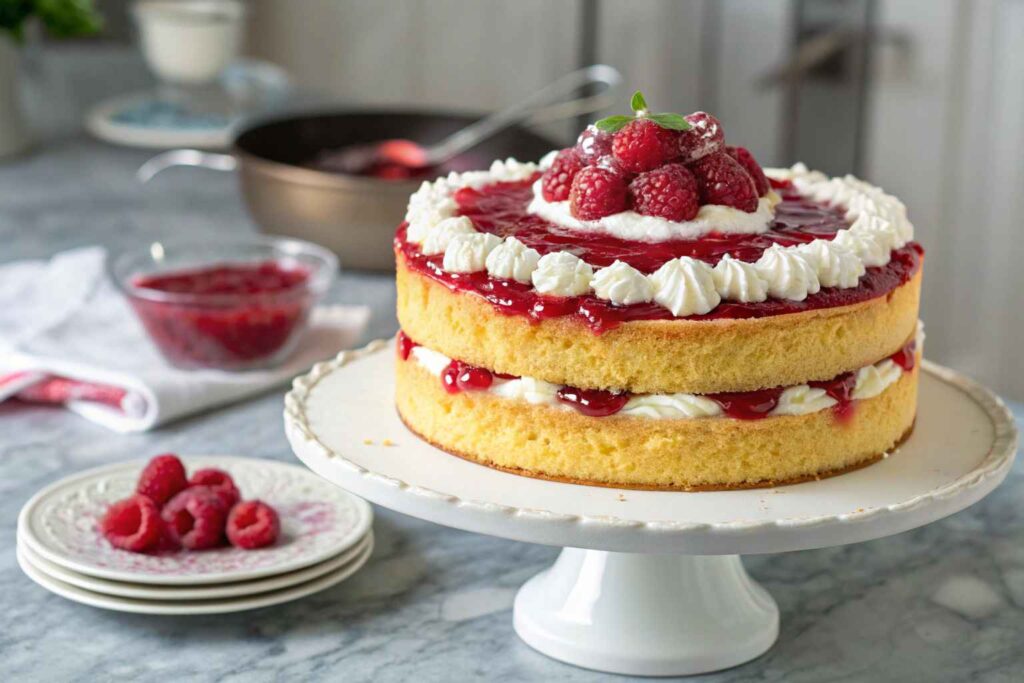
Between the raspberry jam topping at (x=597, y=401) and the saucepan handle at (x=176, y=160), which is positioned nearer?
the raspberry jam topping at (x=597, y=401)

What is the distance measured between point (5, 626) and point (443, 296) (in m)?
0.64

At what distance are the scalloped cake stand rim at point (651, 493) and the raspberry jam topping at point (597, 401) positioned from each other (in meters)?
0.08

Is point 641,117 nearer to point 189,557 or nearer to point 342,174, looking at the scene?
point 189,557

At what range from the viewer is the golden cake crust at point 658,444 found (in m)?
1.47

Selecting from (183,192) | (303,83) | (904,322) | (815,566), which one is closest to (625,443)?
(904,322)

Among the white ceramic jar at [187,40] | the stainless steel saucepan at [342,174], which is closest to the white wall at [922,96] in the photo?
the stainless steel saucepan at [342,174]

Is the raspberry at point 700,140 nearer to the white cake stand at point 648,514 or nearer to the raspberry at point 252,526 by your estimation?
the white cake stand at point 648,514

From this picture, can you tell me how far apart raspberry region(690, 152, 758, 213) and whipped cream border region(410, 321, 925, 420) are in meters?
0.24

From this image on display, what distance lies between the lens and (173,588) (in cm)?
161

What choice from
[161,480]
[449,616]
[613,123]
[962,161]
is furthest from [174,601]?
[962,161]

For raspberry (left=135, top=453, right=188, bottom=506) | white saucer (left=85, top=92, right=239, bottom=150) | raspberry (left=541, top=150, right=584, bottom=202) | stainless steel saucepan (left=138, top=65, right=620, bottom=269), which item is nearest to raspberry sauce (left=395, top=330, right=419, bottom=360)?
raspberry (left=541, top=150, right=584, bottom=202)

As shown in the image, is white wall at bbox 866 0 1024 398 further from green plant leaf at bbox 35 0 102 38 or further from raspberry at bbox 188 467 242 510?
raspberry at bbox 188 467 242 510

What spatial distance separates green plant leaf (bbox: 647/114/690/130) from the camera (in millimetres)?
1575

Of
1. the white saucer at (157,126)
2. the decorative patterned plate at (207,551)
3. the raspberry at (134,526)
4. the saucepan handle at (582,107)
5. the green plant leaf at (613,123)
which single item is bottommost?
the decorative patterned plate at (207,551)
